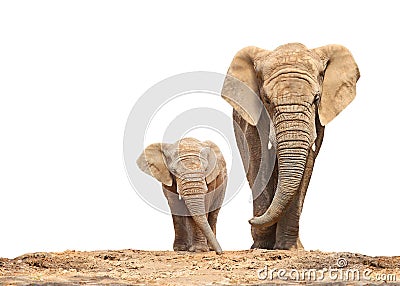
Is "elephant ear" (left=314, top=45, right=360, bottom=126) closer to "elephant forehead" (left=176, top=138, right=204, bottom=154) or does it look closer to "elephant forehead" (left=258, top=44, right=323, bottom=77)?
"elephant forehead" (left=258, top=44, right=323, bottom=77)

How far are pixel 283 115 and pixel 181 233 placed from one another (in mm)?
2437

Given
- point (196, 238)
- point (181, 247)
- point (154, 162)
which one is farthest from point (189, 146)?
point (181, 247)

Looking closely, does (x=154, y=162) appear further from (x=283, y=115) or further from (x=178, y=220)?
(x=283, y=115)

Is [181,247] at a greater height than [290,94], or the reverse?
[290,94]

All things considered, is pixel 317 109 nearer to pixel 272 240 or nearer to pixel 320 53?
pixel 320 53

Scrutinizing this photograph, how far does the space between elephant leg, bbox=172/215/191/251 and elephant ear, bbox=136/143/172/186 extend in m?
0.52

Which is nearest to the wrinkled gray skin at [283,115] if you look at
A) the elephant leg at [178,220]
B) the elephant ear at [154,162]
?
the elephant leg at [178,220]

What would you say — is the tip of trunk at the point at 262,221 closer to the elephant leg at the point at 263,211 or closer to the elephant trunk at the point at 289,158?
the elephant trunk at the point at 289,158

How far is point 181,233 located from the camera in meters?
11.4

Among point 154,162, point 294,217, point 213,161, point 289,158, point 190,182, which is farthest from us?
point 154,162

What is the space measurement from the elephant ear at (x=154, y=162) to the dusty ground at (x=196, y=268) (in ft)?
3.88

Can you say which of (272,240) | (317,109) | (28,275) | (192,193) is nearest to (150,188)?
(192,193)

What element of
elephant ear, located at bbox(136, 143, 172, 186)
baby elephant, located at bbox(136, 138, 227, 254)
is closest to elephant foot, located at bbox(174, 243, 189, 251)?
baby elephant, located at bbox(136, 138, 227, 254)

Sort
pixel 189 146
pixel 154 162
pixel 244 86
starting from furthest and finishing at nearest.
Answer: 1. pixel 154 162
2. pixel 189 146
3. pixel 244 86
